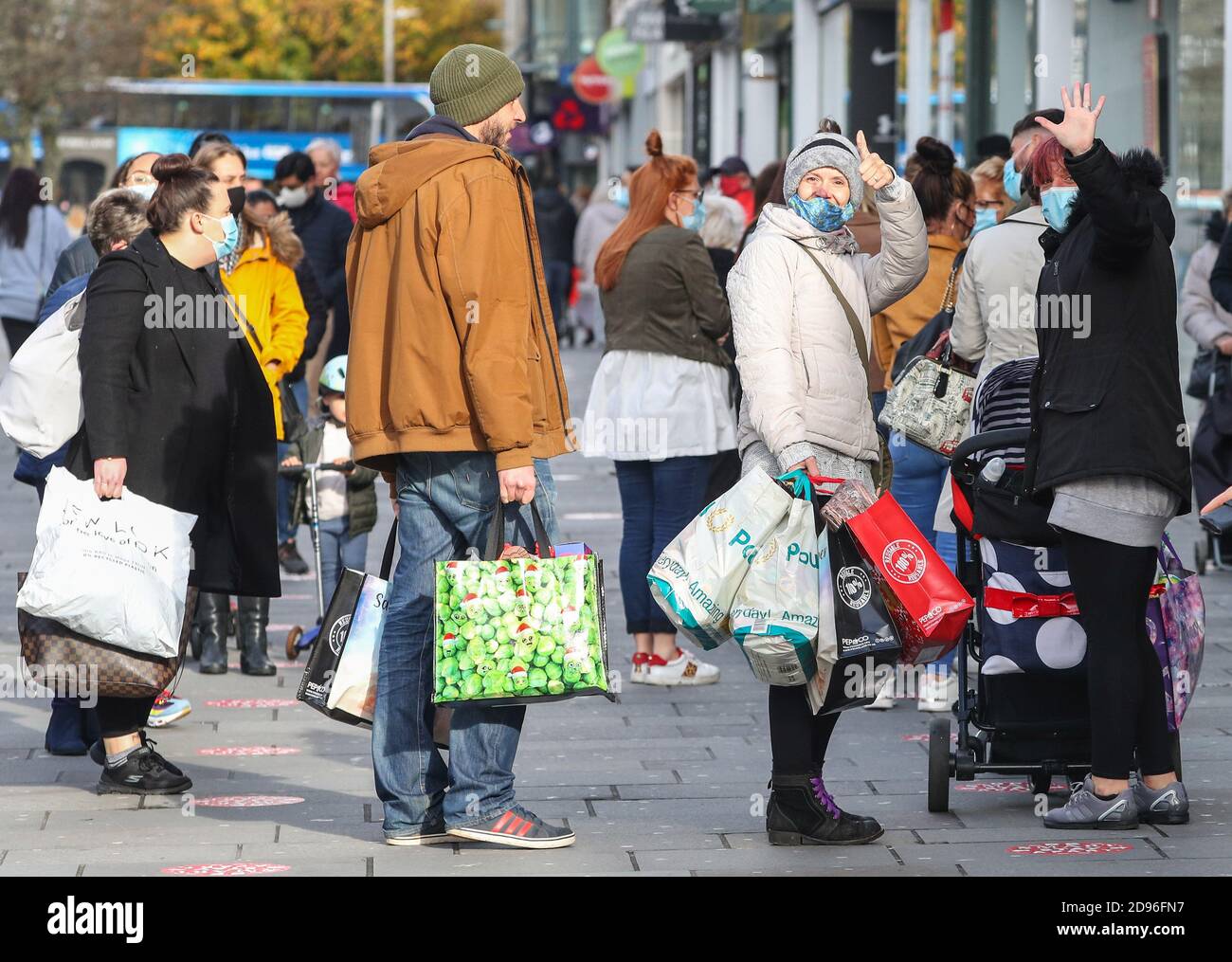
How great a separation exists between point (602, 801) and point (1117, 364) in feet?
6.44

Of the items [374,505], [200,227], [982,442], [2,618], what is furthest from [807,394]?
[2,618]

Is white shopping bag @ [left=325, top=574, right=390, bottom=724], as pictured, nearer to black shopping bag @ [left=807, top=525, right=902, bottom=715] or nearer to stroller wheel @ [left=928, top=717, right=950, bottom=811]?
black shopping bag @ [left=807, top=525, right=902, bottom=715]

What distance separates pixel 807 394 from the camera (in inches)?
219

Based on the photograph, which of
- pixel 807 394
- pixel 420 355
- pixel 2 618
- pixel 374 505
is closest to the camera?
pixel 420 355

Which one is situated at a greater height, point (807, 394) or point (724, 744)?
point (807, 394)

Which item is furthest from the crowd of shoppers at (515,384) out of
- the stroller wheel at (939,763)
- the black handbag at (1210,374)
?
the black handbag at (1210,374)

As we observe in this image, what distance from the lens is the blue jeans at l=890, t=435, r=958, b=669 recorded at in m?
7.41

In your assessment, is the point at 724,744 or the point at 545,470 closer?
the point at 545,470

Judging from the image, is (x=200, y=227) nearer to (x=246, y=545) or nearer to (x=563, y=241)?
(x=246, y=545)

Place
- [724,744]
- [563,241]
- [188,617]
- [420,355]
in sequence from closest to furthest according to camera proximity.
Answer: [420,355] < [188,617] < [724,744] < [563,241]

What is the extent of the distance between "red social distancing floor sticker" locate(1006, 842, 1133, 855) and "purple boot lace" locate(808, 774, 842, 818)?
46 cm

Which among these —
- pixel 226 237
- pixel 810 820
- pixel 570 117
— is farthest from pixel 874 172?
pixel 570 117

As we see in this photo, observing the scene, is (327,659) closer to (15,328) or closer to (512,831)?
(512,831)
